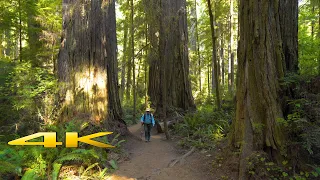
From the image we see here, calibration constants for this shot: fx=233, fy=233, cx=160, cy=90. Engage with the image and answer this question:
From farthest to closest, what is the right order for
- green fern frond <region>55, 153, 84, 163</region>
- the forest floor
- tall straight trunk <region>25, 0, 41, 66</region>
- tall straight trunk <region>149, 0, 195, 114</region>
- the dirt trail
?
tall straight trunk <region>149, 0, 195, 114</region> → tall straight trunk <region>25, 0, 41, 66</region> → the dirt trail → the forest floor → green fern frond <region>55, 153, 84, 163</region>

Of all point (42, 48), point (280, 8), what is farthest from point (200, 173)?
point (42, 48)

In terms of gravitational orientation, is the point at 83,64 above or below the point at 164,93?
above

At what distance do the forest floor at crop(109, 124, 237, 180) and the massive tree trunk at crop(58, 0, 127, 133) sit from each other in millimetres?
1696

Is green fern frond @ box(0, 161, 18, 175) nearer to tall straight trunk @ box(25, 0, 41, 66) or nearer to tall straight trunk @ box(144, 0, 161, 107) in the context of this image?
tall straight trunk @ box(144, 0, 161, 107)

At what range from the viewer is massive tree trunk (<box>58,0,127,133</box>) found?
25.4 ft

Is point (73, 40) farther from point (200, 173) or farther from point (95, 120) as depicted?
point (200, 173)

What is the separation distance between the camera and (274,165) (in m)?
4.52

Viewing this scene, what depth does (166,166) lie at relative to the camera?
6.29m

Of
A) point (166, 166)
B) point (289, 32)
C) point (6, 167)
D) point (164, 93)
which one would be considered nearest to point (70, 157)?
point (6, 167)

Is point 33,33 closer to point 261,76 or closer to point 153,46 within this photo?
point 153,46

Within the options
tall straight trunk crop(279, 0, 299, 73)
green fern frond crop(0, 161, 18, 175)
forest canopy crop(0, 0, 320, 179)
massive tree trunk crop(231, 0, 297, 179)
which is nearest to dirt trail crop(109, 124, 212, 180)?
forest canopy crop(0, 0, 320, 179)

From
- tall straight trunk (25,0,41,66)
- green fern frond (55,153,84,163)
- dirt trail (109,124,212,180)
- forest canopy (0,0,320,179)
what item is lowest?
dirt trail (109,124,212,180)

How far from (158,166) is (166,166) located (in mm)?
235

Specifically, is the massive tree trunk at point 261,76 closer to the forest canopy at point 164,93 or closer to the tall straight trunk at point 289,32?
the forest canopy at point 164,93
